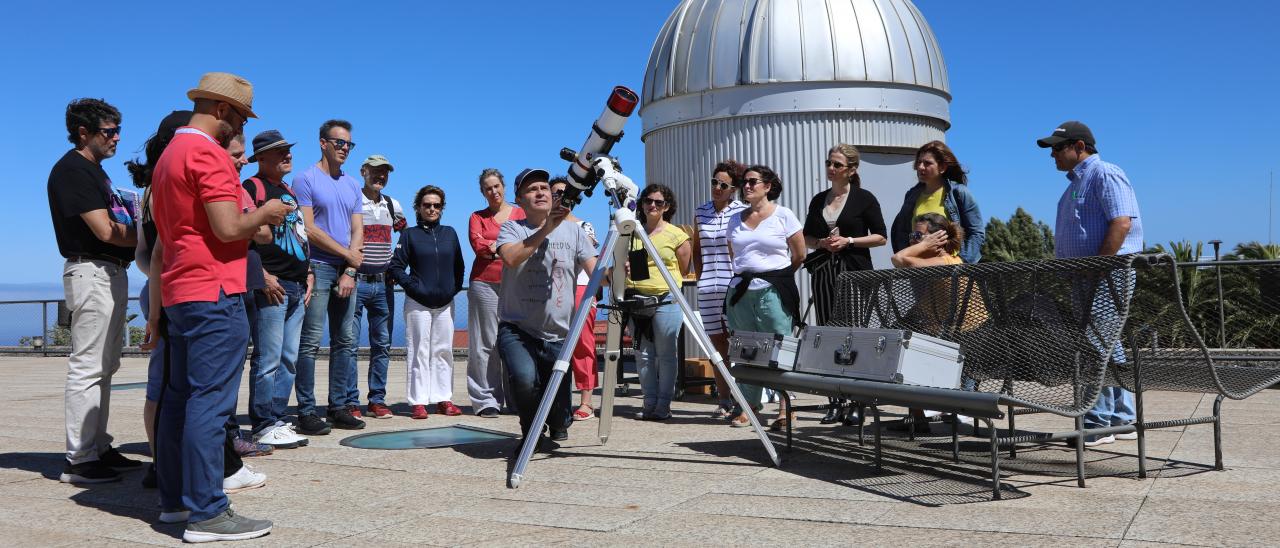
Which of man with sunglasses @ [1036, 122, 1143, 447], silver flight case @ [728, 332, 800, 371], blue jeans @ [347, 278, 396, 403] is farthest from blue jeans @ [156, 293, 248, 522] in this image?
man with sunglasses @ [1036, 122, 1143, 447]

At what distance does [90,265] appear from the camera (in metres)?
5.20

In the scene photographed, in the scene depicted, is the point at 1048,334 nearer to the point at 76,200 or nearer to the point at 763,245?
the point at 763,245

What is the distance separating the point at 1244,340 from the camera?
9.70 metres

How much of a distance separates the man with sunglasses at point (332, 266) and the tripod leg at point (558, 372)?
2127mm

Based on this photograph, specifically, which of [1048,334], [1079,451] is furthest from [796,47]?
[1079,451]

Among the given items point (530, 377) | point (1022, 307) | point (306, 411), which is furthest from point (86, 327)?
point (1022, 307)

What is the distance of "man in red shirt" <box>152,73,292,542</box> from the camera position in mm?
3959

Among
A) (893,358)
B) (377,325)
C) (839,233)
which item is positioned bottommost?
(893,358)

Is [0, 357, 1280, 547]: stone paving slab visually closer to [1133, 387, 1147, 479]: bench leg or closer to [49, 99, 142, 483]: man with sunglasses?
[1133, 387, 1147, 479]: bench leg

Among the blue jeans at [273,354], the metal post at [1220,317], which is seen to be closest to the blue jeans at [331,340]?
the blue jeans at [273,354]

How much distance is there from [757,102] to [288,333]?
224 inches

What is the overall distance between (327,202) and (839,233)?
3.37m

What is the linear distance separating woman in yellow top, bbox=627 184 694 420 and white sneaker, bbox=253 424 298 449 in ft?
8.10

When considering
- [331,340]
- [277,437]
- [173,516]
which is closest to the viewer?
[173,516]
